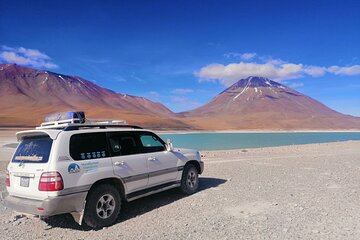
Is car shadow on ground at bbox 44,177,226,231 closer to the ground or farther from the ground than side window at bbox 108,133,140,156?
closer to the ground

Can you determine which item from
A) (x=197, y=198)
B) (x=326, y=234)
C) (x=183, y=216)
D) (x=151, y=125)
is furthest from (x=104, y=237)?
(x=151, y=125)

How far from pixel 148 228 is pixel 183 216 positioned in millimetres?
892

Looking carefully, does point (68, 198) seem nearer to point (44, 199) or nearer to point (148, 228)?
point (44, 199)

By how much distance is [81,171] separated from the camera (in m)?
5.96

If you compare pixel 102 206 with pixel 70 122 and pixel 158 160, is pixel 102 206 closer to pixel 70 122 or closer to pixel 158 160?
pixel 70 122

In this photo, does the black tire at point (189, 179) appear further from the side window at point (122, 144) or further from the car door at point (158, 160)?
the side window at point (122, 144)

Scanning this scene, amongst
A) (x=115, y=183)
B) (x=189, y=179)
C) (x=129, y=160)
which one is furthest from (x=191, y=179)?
(x=115, y=183)

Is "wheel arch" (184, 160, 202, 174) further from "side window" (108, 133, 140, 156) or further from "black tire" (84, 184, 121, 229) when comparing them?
"black tire" (84, 184, 121, 229)

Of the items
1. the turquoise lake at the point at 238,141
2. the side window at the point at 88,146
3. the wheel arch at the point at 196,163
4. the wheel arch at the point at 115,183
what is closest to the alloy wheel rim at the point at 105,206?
the wheel arch at the point at 115,183

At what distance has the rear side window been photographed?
5.91 metres

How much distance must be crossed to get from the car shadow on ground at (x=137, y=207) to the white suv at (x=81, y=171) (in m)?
0.42

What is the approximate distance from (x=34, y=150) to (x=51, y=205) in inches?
45.4

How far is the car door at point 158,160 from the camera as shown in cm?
750

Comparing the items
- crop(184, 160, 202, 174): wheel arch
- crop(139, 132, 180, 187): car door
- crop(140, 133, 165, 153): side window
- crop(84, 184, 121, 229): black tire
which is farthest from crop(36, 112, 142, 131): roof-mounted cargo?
crop(184, 160, 202, 174): wheel arch
